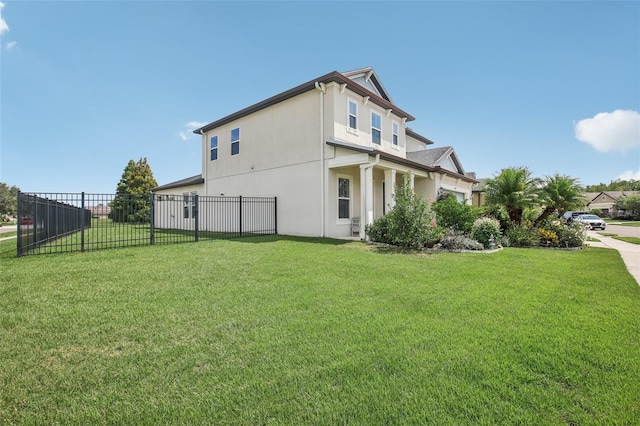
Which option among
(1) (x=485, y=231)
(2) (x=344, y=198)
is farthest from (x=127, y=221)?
(1) (x=485, y=231)

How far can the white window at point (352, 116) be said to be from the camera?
12672mm

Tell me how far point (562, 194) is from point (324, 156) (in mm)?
10341

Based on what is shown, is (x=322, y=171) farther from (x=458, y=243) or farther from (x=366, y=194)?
(x=458, y=243)

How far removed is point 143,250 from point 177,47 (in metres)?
8.69

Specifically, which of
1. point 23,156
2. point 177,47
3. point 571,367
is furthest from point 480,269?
point 23,156

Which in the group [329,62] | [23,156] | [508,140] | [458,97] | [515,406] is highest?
[329,62]

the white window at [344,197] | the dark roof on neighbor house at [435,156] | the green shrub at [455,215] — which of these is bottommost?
the green shrub at [455,215]

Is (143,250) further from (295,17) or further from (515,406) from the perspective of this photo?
(295,17)

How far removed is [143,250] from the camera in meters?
8.58

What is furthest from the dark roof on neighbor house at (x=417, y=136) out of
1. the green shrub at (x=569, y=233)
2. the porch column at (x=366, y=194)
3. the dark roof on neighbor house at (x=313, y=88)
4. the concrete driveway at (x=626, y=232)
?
the concrete driveway at (x=626, y=232)

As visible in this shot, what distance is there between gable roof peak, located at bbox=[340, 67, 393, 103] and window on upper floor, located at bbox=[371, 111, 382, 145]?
1560 mm

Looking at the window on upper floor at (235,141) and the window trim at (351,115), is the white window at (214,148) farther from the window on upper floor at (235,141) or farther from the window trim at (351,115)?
the window trim at (351,115)

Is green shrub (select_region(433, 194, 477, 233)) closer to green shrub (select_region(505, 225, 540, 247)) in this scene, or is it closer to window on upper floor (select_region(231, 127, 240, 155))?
green shrub (select_region(505, 225, 540, 247))

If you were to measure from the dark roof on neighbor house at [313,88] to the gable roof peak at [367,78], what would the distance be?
0.98m
